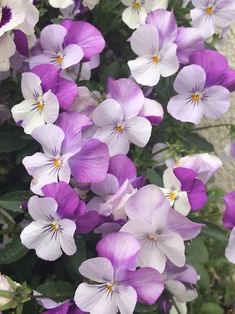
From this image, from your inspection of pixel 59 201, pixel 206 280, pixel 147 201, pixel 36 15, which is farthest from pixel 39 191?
pixel 206 280

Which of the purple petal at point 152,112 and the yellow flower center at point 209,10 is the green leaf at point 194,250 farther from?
the yellow flower center at point 209,10

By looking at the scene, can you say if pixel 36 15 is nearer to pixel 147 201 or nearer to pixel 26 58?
pixel 26 58

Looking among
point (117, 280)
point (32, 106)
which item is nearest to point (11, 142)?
point (32, 106)

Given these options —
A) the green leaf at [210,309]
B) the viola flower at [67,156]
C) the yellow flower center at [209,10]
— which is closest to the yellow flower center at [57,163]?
the viola flower at [67,156]

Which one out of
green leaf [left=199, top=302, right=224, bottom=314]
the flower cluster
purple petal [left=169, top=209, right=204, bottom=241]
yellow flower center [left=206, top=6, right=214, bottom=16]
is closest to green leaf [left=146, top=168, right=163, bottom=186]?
the flower cluster

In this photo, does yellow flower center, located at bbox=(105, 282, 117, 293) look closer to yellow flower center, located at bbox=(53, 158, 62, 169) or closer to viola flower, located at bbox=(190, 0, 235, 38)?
yellow flower center, located at bbox=(53, 158, 62, 169)

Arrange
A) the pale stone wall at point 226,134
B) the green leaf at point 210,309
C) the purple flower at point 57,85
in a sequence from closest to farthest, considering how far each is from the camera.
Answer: the purple flower at point 57,85
the green leaf at point 210,309
the pale stone wall at point 226,134

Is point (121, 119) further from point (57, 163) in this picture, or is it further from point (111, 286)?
point (111, 286)
